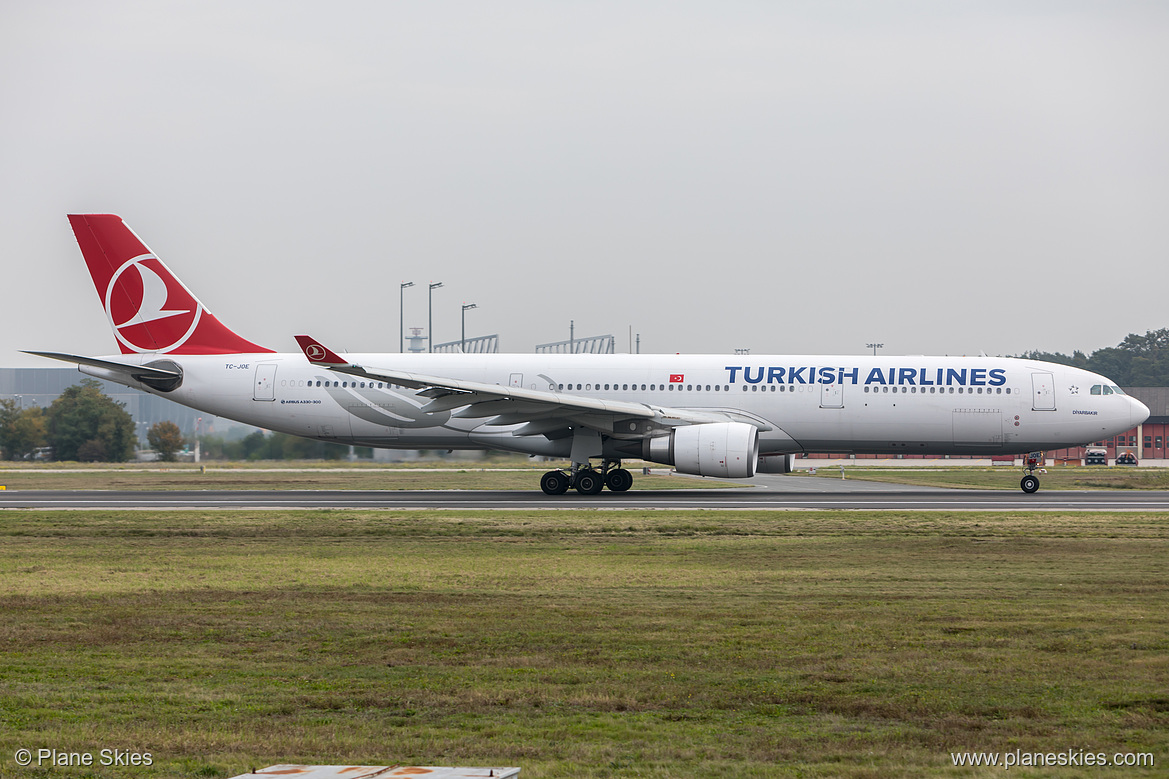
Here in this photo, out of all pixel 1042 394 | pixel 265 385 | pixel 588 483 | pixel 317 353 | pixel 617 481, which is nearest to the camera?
pixel 317 353

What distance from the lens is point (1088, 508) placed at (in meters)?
24.0

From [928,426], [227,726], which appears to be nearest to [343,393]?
[928,426]

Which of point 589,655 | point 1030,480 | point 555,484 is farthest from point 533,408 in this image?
point 589,655

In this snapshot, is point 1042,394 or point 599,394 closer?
point 1042,394

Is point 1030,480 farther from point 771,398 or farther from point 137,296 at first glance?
point 137,296

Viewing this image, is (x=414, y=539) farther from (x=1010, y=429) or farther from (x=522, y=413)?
(x=1010, y=429)

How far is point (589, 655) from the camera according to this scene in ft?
29.3

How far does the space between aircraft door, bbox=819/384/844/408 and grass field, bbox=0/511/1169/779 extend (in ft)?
37.1

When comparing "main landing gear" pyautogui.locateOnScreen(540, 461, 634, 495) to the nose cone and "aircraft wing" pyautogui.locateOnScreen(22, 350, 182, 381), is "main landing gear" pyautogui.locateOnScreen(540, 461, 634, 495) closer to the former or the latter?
"aircraft wing" pyautogui.locateOnScreen(22, 350, 182, 381)

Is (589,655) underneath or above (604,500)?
underneath

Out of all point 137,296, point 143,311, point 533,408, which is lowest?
point 533,408

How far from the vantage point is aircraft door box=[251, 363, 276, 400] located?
97.1ft

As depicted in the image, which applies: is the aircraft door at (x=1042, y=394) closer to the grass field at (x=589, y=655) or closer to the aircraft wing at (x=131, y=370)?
the grass field at (x=589, y=655)

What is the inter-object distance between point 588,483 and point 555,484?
2.76 ft
